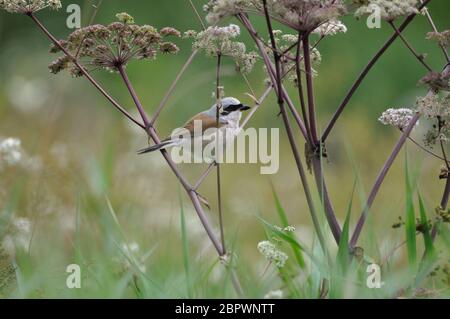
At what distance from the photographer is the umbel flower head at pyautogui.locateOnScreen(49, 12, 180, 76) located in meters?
3.38

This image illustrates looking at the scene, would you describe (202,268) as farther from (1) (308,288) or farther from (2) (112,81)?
(2) (112,81)

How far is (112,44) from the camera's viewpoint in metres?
3.50

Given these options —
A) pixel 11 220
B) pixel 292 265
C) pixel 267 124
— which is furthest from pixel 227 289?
pixel 267 124

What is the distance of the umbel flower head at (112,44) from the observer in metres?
3.38

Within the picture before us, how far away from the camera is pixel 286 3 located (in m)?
3.07

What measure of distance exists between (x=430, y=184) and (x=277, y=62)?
15.2 ft

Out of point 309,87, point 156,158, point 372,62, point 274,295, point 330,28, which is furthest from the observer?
point 156,158

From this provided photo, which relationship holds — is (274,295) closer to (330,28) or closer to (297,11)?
(297,11)

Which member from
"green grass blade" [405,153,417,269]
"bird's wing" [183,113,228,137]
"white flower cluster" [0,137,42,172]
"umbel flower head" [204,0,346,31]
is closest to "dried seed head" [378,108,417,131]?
"green grass blade" [405,153,417,269]

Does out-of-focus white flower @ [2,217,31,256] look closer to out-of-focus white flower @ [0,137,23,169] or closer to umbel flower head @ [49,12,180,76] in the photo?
umbel flower head @ [49,12,180,76]

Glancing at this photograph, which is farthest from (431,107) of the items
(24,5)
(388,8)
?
(24,5)

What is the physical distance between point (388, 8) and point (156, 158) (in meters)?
3.20
